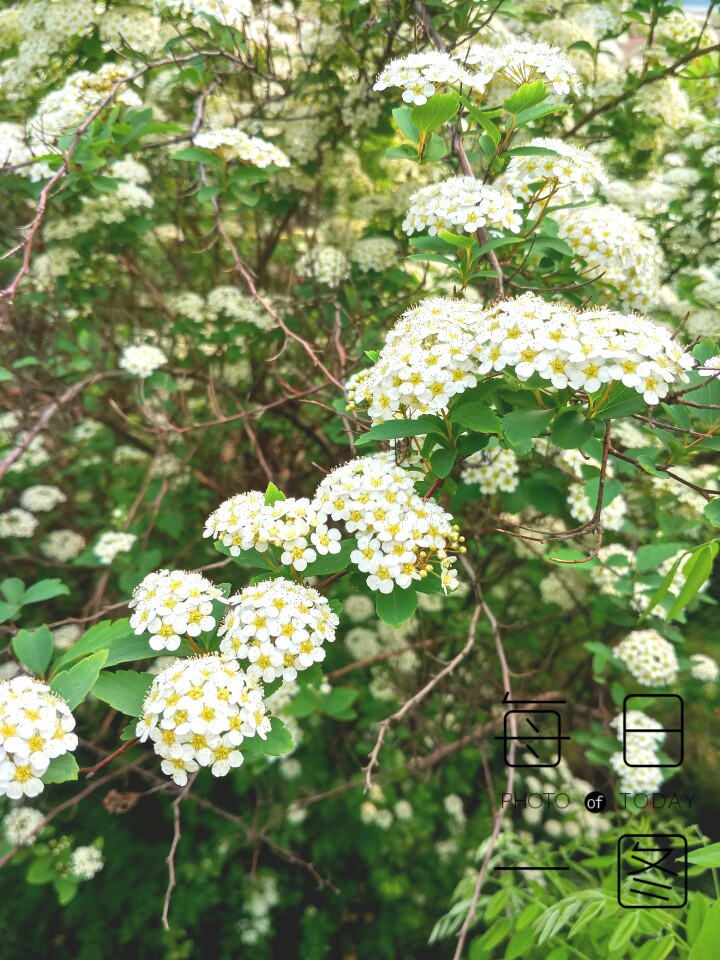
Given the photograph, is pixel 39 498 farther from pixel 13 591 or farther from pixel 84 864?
pixel 84 864

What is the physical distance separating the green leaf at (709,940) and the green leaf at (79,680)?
1023mm

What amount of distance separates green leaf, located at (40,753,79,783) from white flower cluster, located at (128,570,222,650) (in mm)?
210

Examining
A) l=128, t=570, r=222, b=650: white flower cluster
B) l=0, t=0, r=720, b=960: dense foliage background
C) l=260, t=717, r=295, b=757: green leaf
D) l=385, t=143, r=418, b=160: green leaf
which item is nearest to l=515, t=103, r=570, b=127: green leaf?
l=0, t=0, r=720, b=960: dense foliage background

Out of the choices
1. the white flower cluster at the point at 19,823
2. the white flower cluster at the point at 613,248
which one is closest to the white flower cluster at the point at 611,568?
the white flower cluster at the point at 613,248

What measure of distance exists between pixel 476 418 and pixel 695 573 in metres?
0.43

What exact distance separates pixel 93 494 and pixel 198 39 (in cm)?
220

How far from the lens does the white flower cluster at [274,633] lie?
104cm

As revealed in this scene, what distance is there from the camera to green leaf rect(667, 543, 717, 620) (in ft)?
3.09

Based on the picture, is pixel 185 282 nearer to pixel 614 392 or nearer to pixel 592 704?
pixel 614 392

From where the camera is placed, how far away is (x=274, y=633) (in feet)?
3.41

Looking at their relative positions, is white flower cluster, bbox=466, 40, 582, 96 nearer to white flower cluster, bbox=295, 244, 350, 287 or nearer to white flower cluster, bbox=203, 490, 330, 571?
white flower cluster, bbox=295, 244, 350, 287

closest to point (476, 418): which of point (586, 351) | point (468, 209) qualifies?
point (586, 351)

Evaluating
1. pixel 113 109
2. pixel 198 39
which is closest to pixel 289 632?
pixel 113 109

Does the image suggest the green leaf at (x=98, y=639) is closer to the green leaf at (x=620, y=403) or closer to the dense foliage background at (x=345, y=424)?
the dense foliage background at (x=345, y=424)
